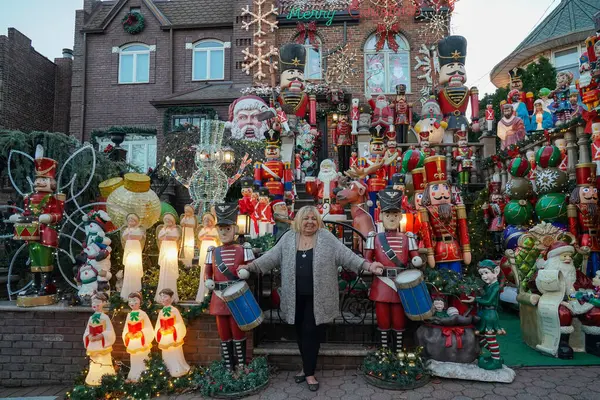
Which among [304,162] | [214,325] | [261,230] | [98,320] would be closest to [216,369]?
[214,325]

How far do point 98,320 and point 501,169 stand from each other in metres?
8.01

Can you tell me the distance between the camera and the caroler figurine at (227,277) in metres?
4.19

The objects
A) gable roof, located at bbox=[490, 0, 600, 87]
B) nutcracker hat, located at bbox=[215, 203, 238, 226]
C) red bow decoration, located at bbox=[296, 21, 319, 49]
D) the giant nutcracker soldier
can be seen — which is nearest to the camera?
nutcracker hat, located at bbox=[215, 203, 238, 226]

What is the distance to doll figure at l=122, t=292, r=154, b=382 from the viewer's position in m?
4.39

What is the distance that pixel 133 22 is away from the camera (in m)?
15.9

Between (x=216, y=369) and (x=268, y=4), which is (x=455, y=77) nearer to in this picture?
(x=216, y=369)

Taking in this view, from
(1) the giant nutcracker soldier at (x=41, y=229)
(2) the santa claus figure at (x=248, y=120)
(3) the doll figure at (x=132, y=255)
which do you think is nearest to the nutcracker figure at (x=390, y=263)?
(3) the doll figure at (x=132, y=255)

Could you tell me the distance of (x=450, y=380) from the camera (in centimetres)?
418

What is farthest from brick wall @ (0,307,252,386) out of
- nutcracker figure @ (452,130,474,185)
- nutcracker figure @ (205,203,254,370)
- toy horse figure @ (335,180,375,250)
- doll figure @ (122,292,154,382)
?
nutcracker figure @ (452,130,474,185)

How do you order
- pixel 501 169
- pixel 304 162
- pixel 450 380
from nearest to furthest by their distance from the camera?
pixel 450 380
pixel 501 169
pixel 304 162

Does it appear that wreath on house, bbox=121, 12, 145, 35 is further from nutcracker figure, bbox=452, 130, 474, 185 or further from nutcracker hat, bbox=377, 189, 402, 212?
nutcracker hat, bbox=377, 189, 402, 212

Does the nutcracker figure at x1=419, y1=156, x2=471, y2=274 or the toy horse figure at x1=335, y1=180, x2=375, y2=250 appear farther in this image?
the toy horse figure at x1=335, y1=180, x2=375, y2=250

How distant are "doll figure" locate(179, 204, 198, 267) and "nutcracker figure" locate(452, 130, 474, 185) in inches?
239

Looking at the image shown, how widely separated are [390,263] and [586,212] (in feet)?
11.2
